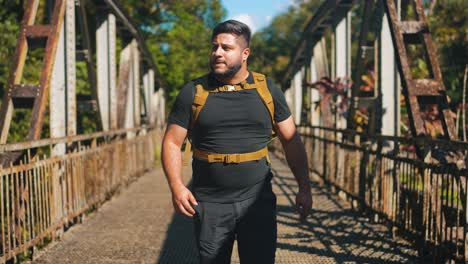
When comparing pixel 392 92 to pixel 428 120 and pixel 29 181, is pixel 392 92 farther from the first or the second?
pixel 29 181

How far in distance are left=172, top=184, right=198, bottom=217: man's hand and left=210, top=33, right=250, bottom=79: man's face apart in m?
0.59

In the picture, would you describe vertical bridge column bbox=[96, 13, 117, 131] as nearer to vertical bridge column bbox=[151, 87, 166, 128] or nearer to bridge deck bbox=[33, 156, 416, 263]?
bridge deck bbox=[33, 156, 416, 263]

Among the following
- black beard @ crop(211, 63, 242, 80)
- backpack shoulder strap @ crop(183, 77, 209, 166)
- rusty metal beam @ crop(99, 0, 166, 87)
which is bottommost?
backpack shoulder strap @ crop(183, 77, 209, 166)

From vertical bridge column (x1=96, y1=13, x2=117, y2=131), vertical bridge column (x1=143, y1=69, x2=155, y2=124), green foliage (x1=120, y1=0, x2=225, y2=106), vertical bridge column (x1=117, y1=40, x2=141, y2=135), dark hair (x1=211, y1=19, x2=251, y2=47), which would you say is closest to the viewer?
dark hair (x1=211, y1=19, x2=251, y2=47)

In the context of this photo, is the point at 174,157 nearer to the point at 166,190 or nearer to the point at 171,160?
the point at 171,160

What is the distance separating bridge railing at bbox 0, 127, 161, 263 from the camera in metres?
5.75

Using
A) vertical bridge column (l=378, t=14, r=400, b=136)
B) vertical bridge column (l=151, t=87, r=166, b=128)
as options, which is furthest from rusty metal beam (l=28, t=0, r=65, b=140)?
vertical bridge column (l=151, t=87, r=166, b=128)

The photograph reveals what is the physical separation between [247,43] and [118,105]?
962 centimetres

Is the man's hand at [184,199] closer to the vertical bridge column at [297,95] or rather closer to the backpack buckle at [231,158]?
the backpack buckle at [231,158]

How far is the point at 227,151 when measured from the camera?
3.48m

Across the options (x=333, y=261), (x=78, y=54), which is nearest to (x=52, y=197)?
(x=333, y=261)

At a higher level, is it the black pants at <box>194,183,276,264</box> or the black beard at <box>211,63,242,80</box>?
the black beard at <box>211,63,242,80</box>

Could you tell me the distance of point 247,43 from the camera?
3553 millimetres

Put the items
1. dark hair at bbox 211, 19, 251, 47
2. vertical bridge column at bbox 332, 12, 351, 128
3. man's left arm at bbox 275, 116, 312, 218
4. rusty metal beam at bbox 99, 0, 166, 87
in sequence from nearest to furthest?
1. dark hair at bbox 211, 19, 251, 47
2. man's left arm at bbox 275, 116, 312, 218
3. rusty metal beam at bbox 99, 0, 166, 87
4. vertical bridge column at bbox 332, 12, 351, 128
